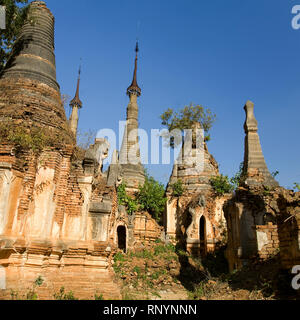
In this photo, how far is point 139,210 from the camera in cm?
1797

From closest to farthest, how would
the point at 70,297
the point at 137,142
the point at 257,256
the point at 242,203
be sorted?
the point at 70,297
the point at 257,256
the point at 242,203
the point at 137,142

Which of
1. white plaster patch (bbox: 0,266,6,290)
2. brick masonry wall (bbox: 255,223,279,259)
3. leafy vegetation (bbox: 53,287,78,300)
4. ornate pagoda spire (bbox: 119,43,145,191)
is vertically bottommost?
leafy vegetation (bbox: 53,287,78,300)

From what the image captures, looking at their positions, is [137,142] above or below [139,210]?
above

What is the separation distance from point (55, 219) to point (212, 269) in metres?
10.1

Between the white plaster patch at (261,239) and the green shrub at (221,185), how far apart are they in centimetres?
798

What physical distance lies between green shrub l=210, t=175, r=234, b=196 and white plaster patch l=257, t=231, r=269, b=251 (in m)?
7.98

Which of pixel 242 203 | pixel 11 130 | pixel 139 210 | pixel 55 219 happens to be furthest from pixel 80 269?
pixel 139 210

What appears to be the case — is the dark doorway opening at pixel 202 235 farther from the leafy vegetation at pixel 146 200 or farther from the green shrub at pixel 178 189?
the leafy vegetation at pixel 146 200

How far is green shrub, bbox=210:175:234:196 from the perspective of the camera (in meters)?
17.7

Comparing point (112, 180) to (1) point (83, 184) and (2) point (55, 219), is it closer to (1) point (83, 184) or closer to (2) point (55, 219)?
(1) point (83, 184)

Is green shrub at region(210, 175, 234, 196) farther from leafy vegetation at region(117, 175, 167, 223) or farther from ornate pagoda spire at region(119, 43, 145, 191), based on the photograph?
ornate pagoda spire at region(119, 43, 145, 191)

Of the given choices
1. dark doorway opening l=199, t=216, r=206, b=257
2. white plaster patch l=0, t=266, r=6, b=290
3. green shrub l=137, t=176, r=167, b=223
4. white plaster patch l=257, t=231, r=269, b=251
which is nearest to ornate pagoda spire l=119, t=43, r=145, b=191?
green shrub l=137, t=176, r=167, b=223

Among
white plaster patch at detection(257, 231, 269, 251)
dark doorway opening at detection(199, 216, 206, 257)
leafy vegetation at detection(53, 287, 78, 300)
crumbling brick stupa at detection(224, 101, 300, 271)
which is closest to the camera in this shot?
leafy vegetation at detection(53, 287, 78, 300)

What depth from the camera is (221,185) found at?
1789 cm
